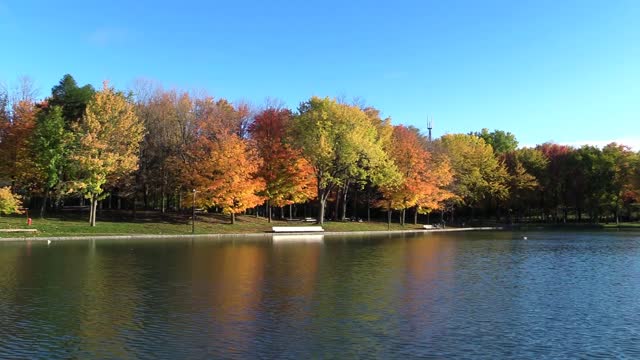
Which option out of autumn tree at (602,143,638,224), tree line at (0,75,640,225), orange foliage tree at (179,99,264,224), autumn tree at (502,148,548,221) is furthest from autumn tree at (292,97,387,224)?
autumn tree at (602,143,638,224)

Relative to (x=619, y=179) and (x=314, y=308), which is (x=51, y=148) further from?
(x=619, y=179)

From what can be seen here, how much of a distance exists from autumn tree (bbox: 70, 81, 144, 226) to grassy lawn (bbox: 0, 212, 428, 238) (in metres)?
2.27

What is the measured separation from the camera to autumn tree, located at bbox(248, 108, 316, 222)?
6094 cm

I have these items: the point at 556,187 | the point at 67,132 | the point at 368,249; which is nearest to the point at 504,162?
the point at 556,187

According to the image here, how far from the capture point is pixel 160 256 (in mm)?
30484

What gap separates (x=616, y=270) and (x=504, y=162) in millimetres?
67465

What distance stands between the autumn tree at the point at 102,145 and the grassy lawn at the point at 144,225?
89.4 inches

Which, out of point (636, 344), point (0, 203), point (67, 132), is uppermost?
point (67, 132)

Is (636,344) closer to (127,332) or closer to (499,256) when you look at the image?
(127,332)

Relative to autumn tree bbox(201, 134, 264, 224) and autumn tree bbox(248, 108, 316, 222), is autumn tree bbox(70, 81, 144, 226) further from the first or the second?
autumn tree bbox(248, 108, 316, 222)

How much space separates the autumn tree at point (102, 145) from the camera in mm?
49219

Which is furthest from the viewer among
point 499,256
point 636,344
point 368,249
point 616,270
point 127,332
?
point 368,249

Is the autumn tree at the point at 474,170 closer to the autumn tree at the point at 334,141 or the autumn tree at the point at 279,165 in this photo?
the autumn tree at the point at 334,141

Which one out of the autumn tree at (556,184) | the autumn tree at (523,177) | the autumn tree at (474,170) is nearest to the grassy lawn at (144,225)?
the autumn tree at (474,170)
